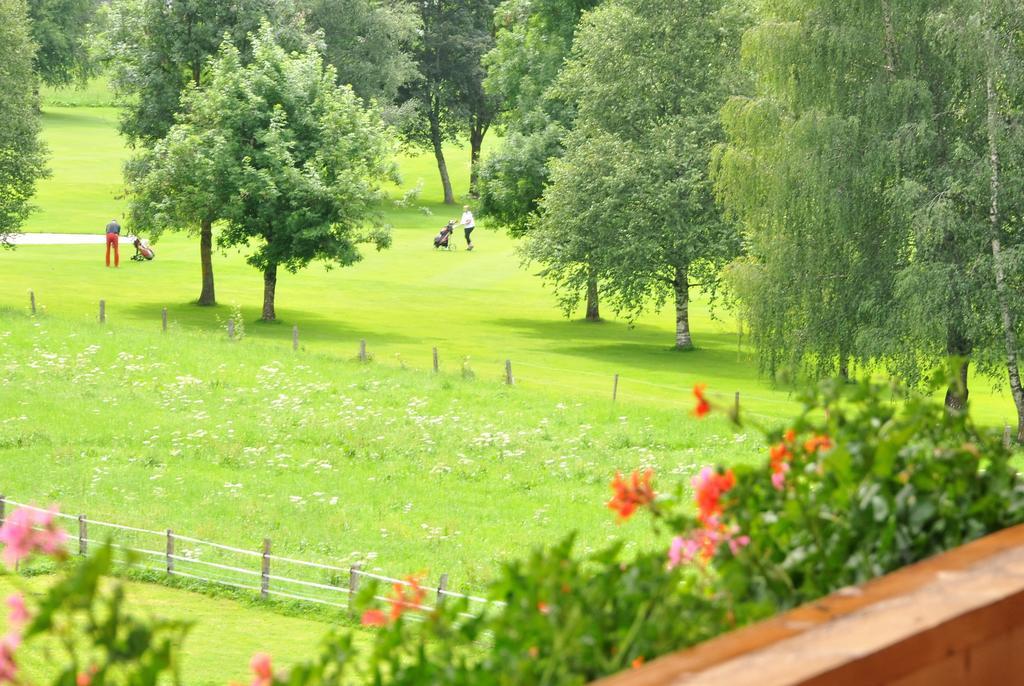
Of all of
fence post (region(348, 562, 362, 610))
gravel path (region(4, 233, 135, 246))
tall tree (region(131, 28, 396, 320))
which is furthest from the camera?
gravel path (region(4, 233, 135, 246))

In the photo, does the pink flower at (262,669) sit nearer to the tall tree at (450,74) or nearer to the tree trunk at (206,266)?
the tree trunk at (206,266)

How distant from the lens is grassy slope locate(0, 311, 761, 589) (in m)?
23.8

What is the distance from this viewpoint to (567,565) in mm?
3578

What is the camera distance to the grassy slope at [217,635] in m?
16.5

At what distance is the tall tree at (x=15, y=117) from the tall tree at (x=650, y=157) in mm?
16766

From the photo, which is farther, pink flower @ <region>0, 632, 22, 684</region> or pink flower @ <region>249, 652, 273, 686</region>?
pink flower @ <region>249, 652, 273, 686</region>

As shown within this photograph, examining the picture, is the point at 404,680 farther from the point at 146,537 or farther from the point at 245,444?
the point at 245,444

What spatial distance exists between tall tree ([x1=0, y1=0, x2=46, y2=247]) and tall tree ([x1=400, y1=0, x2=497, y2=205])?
1557 inches

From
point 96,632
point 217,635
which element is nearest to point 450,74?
point 217,635

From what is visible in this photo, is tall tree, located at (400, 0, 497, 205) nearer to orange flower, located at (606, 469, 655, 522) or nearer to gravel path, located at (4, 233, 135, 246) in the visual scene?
gravel path, located at (4, 233, 135, 246)

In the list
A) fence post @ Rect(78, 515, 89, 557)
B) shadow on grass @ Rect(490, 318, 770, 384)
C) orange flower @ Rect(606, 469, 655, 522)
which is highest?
orange flower @ Rect(606, 469, 655, 522)

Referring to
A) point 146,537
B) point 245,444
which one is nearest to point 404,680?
point 146,537

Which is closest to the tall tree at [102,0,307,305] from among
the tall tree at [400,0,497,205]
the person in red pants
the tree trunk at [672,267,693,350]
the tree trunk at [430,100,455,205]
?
the person in red pants

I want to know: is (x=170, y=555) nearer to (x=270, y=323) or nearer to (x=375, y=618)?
(x=375, y=618)
